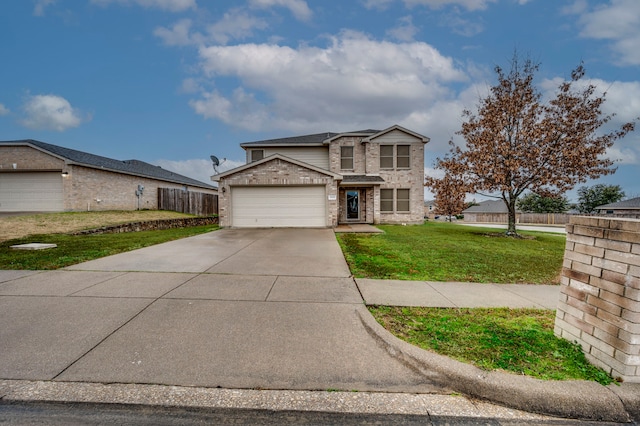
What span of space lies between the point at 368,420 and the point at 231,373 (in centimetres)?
124

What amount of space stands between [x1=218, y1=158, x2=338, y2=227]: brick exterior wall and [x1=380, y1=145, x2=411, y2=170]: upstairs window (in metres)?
5.36

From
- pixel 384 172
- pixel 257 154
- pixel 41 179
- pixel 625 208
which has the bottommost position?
pixel 625 208

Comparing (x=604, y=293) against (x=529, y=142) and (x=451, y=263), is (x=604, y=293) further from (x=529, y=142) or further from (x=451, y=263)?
(x=529, y=142)

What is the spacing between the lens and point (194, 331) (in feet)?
10.3

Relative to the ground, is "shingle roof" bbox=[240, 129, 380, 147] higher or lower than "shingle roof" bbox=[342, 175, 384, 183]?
higher

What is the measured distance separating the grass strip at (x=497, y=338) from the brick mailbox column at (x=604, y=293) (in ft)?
0.50

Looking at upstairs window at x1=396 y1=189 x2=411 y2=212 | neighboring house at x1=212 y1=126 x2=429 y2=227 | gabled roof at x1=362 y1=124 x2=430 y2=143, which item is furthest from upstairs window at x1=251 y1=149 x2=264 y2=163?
upstairs window at x1=396 y1=189 x2=411 y2=212

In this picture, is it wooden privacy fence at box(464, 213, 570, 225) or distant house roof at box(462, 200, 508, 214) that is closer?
wooden privacy fence at box(464, 213, 570, 225)

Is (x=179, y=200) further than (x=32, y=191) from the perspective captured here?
Yes

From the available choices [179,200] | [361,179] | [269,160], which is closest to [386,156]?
[361,179]

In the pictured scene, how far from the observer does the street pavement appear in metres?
2.22

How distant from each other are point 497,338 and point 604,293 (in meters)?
1.04

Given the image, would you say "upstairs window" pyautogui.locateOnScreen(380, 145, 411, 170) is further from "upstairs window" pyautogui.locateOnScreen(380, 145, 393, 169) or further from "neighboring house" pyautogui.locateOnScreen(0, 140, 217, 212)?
"neighboring house" pyautogui.locateOnScreen(0, 140, 217, 212)

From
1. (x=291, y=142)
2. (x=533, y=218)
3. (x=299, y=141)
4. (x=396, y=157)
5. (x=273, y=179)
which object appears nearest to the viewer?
(x=273, y=179)
